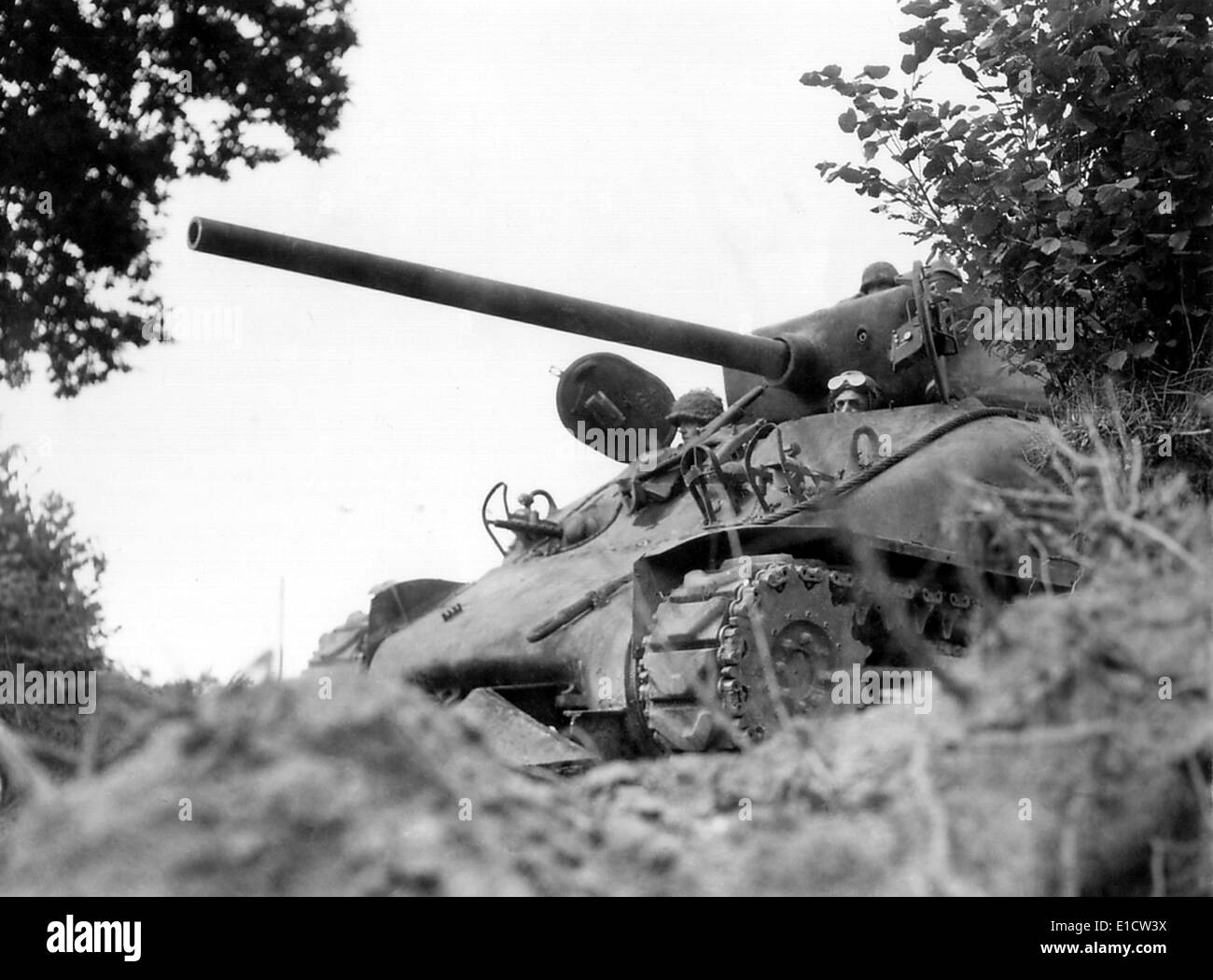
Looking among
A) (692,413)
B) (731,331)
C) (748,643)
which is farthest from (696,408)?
(748,643)

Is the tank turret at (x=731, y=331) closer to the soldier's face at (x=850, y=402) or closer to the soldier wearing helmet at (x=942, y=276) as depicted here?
the soldier wearing helmet at (x=942, y=276)

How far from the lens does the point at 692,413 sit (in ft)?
31.6

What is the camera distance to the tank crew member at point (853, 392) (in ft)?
28.5

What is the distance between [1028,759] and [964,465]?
5417 millimetres

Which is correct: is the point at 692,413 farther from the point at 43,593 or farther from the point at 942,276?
the point at 43,593

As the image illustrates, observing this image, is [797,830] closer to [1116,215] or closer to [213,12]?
[1116,215]

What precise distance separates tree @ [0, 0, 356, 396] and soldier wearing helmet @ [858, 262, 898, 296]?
3200mm

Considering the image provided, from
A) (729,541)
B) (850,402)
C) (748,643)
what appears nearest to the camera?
(748,643)

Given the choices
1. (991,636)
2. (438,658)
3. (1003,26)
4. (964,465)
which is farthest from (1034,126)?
(991,636)

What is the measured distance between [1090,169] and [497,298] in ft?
9.52

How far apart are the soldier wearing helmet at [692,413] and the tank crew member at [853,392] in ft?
3.44

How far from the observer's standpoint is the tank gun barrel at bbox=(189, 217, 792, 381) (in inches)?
278

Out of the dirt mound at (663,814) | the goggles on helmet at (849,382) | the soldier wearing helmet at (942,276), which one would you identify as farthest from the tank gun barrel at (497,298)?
the dirt mound at (663,814)

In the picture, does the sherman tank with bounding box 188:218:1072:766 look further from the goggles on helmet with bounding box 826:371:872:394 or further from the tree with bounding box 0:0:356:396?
the tree with bounding box 0:0:356:396
